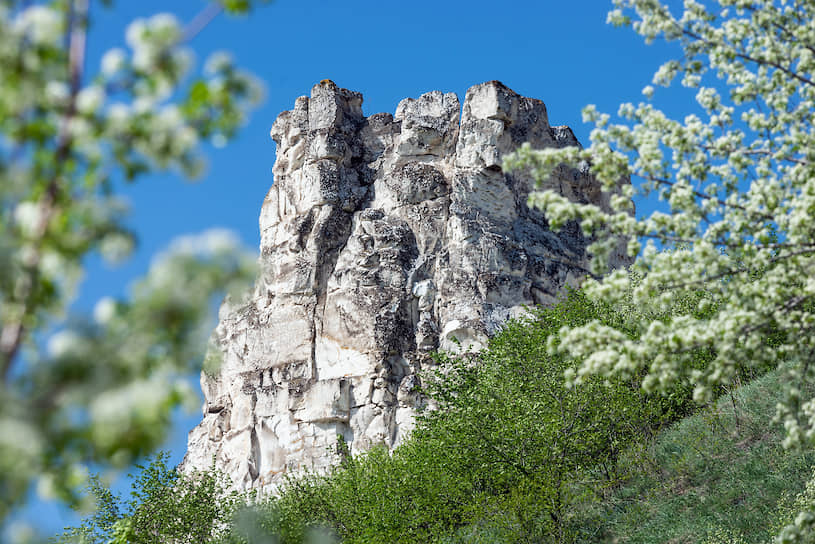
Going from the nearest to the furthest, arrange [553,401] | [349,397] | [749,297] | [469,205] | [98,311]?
[98,311]
[749,297]
[553,401]
[349,397]
[469,205]

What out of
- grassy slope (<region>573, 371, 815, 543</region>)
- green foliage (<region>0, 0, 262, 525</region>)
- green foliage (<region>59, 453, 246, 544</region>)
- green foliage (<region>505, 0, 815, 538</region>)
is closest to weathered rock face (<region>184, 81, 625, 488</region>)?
green foliage (<region>59, 453, 246, 544</region>)

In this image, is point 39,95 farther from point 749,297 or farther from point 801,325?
point 801,325

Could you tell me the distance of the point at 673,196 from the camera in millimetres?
11383

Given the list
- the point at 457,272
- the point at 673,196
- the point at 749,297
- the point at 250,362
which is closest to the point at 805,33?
the point at 673,196

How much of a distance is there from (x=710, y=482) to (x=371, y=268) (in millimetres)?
39615

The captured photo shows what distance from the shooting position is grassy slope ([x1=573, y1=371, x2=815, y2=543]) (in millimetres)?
22672

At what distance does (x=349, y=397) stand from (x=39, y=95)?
54368mm

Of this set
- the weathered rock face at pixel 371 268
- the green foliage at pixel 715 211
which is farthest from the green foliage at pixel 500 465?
the weathered rock face at pixel 371 268

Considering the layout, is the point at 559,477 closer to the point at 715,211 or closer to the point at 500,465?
the point at 500,465

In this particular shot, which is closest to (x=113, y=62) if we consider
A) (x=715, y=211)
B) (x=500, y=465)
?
(x=715, y=211)

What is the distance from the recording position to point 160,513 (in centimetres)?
3534

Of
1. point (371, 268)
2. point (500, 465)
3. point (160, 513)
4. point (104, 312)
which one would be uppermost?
point (371, 268)

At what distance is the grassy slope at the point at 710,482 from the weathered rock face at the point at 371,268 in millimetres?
26169

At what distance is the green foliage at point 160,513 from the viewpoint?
3453 centimetres
